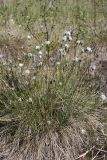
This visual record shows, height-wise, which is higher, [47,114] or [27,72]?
[27,72]

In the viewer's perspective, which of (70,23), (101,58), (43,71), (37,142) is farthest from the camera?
(70,23)

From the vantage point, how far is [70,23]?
286 inches

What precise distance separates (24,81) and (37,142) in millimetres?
592

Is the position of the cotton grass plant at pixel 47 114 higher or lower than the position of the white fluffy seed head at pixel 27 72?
lower

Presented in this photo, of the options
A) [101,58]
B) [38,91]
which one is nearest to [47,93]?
[38,91]

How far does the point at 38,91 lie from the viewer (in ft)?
12.3

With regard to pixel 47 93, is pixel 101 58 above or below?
above

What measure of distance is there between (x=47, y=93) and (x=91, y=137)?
577 millimetres

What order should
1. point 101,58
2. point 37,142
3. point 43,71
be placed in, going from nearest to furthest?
point 37,142 < point 43,71 < point 101,58

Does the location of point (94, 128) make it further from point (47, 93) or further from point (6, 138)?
point (6, 138)

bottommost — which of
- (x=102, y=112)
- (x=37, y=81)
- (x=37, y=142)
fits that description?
(x=37, y=142)

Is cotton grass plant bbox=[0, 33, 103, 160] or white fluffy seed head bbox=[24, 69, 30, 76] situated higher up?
white fluffy seed head bbox=[24, 69, 30, 76]

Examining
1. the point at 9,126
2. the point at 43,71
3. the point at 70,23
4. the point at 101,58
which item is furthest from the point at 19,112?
the point at 70,23

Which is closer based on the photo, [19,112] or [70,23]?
[19,112]
